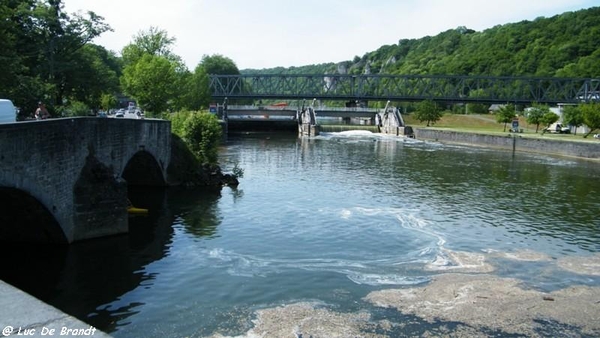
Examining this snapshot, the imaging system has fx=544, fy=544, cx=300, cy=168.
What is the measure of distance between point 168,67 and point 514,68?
499 ft

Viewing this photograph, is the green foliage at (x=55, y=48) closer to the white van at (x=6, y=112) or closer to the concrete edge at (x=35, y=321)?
the white van at (x=6, y=112)

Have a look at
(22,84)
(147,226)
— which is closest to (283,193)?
(147,226)

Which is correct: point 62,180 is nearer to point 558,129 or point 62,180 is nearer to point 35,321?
point 35,321

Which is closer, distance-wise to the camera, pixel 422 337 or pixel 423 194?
pixel 422 337

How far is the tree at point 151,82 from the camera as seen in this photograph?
7500 cm

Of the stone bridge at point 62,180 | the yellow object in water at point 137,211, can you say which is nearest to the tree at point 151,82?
the yellow object in water at point 137,211

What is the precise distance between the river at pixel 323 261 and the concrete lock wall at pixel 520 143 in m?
31.4

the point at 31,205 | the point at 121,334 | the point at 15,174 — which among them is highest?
the point at 15,174

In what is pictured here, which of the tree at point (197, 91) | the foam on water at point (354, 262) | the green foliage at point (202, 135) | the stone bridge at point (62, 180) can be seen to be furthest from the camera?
the tree at point (197, 91)

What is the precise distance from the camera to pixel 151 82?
247ft

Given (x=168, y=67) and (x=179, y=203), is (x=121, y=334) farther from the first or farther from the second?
(x=168, y=67)

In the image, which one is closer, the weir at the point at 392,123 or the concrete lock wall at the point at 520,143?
the concrete lock wall at the point at 520,143

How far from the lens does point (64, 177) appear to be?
961 inches

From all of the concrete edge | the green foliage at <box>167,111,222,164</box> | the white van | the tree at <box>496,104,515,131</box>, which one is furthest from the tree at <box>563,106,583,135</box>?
the concrete edge
